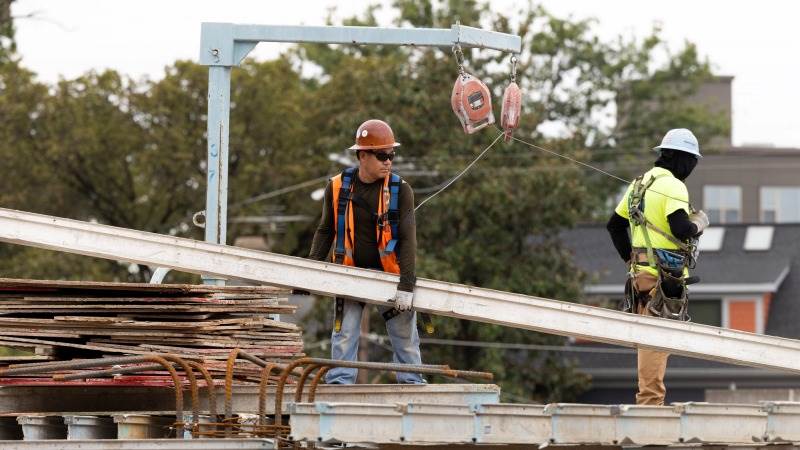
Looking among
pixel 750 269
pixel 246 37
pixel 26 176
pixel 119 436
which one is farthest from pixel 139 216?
pixel 119 436

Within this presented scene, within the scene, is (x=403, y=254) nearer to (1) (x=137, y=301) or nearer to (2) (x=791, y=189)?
(1) (x=137, y=301)

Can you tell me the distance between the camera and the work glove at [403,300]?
32.7 feet

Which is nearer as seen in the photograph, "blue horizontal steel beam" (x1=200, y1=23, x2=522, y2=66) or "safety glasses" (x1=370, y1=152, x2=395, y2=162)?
"safety glasses" (x1=370, y1=152, x2=395, y2=162)

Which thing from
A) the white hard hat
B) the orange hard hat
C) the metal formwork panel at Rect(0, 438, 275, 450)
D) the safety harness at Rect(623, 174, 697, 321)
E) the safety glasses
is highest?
the white hard hat

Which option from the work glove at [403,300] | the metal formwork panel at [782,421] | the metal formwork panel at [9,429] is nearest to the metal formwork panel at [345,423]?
the metal formwork panel at [782,421]

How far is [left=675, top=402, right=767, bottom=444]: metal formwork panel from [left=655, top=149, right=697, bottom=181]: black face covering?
12.4 ft

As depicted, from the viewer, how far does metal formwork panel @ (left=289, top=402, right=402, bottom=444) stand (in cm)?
714

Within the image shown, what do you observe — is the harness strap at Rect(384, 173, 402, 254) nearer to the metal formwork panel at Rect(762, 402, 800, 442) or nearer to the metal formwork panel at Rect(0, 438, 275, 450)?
the metal formwork panel at Rect(0, 438, 275, 450)

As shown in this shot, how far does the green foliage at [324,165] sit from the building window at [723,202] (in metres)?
25.6

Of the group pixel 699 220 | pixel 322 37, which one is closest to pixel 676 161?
pixel 699 220

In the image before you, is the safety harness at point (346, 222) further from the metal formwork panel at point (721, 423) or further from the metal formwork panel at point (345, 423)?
the metal formwork panel at point (345, 423)

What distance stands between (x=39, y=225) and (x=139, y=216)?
40.1 m

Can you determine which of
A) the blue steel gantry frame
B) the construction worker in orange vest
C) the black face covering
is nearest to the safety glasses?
the construction worker in orange vest

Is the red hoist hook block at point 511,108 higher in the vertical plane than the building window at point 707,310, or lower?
lower
